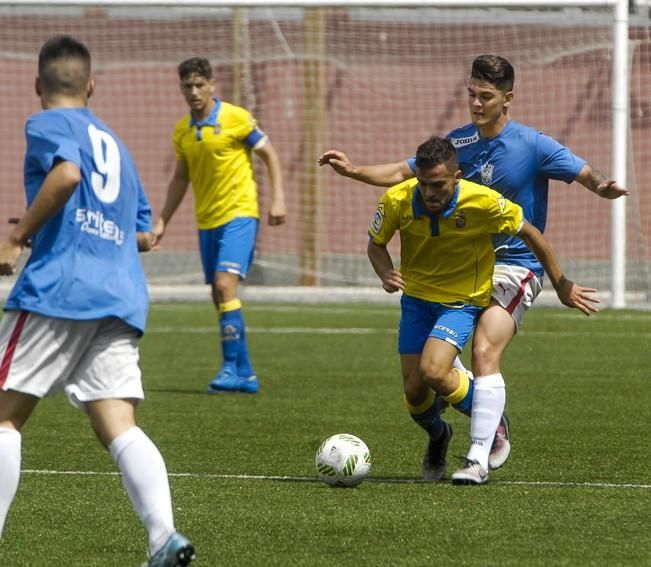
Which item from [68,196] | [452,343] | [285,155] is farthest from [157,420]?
[285,155]

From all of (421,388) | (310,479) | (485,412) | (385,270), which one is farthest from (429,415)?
(385,270)

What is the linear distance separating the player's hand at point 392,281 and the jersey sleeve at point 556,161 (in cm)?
99

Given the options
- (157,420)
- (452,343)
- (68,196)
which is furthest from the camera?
(157,420)

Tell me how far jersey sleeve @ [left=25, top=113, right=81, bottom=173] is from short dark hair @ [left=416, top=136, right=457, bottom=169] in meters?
2.13

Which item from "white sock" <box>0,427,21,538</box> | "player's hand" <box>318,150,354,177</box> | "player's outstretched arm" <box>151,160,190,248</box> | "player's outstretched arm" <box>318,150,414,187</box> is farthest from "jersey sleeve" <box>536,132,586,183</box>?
"player's outstretched arm" <box>151,160,190,248</box>

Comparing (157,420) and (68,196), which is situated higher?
(68,196)

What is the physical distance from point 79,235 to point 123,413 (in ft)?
1.85

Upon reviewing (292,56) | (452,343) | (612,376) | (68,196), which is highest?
(292,56)

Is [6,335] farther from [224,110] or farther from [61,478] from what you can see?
[224,110]

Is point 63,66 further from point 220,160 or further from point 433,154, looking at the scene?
point 220,160

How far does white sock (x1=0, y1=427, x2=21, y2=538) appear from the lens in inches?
183

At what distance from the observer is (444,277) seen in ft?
22.2

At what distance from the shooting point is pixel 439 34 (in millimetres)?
18203

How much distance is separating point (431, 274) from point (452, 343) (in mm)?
369
